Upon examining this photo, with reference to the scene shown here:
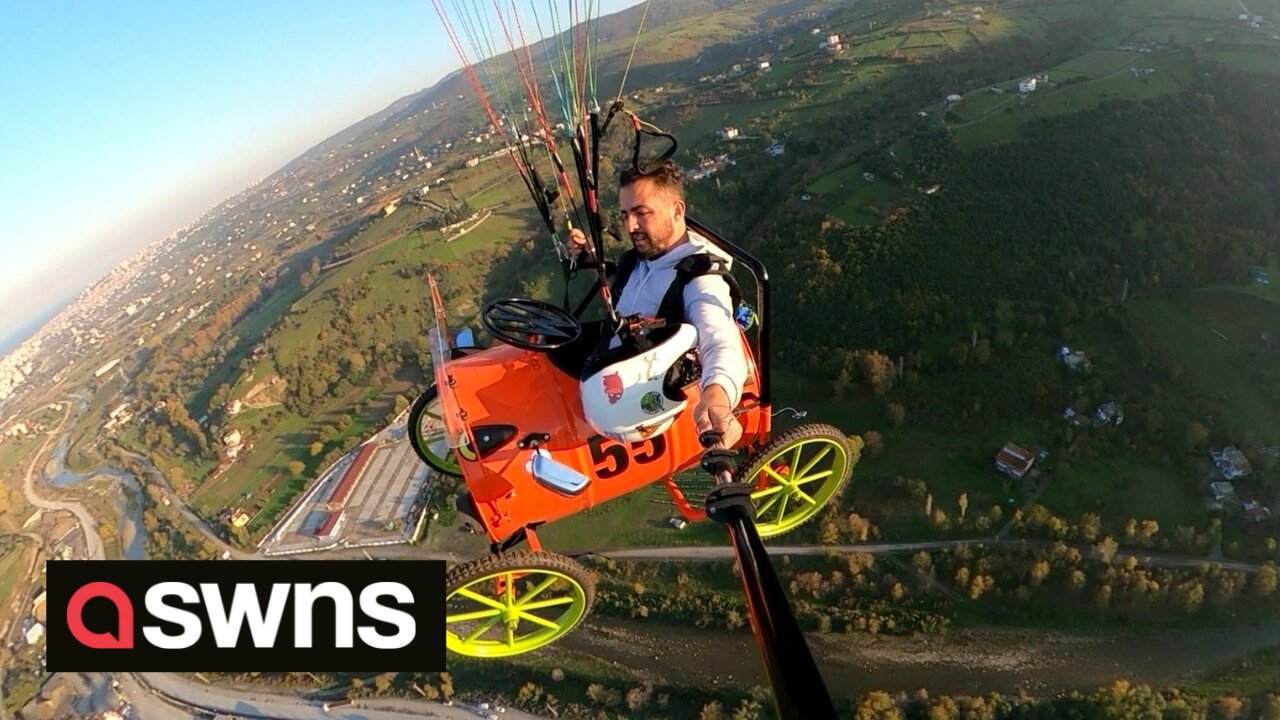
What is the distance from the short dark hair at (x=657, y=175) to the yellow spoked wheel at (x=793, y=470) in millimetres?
2615

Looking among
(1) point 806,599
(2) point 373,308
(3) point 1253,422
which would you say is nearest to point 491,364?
(1) point 806,599

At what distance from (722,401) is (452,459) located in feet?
12.8

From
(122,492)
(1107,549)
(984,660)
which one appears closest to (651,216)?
(984,660)

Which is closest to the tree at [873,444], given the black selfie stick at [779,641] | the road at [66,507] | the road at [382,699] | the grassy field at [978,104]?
the road at [382,699]

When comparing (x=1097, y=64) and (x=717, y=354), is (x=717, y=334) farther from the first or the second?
(x=1097, y=64)

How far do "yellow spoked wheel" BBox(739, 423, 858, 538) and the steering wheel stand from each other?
2.17 metres

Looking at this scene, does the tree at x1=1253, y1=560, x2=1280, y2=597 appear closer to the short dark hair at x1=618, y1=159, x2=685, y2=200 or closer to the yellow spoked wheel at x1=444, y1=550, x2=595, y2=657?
the yellow spoked wheel at x1=444, y1=550, x2=595, y2=657

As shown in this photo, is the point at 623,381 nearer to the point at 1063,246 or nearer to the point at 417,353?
the point at 1063,246

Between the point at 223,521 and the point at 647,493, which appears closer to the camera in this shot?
the point at 647,493

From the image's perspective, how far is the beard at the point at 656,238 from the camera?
4242 millimetres

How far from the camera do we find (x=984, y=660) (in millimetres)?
19688

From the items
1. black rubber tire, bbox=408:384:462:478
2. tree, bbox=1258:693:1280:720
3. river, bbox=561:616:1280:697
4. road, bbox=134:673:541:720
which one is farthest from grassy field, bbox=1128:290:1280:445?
black rubber tire, bbox=408:384:462:478

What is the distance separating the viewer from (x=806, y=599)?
21.8 meters

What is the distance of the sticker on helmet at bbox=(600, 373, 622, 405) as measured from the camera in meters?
3.61
